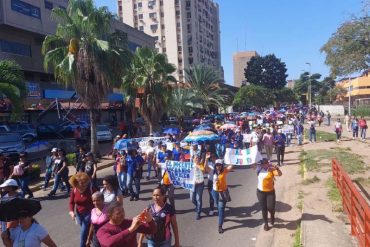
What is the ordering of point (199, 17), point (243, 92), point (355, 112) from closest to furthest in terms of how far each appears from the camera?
point (355, 112) < point (243, 92) < point (199, 17)

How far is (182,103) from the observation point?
1770 inches

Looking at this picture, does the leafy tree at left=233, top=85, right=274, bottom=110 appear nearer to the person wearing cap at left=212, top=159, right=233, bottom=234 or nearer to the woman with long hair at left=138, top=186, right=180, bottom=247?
the person wearing cap at left=212, top=159, right=233, bottom=234

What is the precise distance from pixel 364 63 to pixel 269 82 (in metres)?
87.7

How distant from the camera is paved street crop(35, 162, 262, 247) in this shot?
8.84 metres

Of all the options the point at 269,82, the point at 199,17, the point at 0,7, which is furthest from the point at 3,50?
the point at 269,82

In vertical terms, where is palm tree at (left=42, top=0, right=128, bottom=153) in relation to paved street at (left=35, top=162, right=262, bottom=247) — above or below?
above

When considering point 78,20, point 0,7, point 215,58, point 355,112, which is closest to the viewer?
point 78,20

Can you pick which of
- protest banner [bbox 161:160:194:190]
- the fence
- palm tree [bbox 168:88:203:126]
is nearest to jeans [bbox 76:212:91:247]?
protest banner [bbox 161:160:194:190]

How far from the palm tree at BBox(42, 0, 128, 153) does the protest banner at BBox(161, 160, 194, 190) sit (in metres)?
10.8

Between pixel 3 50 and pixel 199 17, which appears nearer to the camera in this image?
pixel 3 50

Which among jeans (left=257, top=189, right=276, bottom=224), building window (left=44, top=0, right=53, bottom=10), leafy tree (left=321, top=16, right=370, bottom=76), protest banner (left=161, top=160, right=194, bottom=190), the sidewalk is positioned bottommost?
the sidewalk

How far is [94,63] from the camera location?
21.0 metres

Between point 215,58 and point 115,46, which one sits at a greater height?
point 215,58

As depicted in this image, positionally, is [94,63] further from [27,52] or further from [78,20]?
[27,52]
